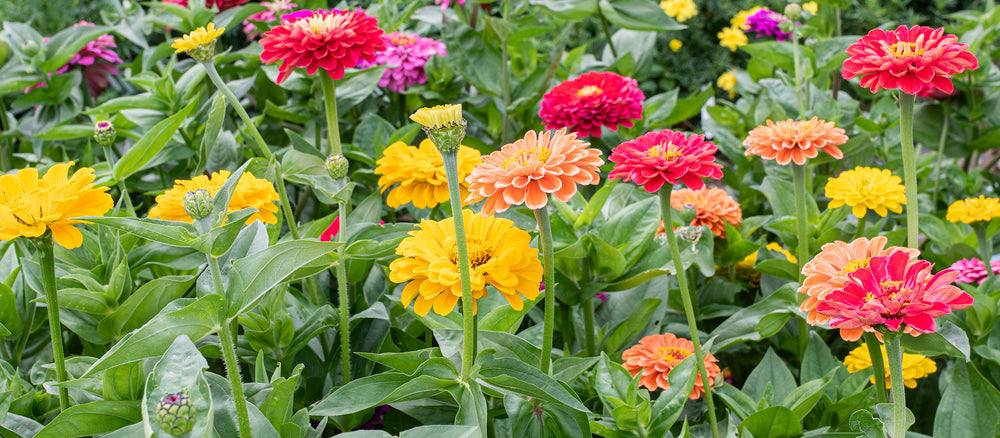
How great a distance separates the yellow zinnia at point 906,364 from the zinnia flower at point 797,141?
312 mm

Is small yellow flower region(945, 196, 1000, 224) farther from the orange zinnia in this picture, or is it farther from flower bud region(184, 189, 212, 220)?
flower bud region(184, 189, 212, 220)

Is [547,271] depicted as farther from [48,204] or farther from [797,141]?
[48,204]

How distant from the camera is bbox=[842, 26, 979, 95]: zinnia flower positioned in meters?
0.83

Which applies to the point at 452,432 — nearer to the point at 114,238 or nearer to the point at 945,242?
the point at 114,238

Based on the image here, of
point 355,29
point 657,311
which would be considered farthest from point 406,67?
point 657,311

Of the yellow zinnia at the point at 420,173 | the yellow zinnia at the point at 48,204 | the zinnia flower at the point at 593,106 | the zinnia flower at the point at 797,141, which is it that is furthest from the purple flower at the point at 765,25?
the yellow zinnia at the point at 48,204

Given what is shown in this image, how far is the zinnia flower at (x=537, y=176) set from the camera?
2.35 ft

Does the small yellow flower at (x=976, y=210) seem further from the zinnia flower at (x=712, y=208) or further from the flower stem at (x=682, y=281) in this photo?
the flower stem at (x=682, y=281)

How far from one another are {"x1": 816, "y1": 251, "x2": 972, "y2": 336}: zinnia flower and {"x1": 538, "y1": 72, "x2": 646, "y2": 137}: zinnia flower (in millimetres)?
→ 745

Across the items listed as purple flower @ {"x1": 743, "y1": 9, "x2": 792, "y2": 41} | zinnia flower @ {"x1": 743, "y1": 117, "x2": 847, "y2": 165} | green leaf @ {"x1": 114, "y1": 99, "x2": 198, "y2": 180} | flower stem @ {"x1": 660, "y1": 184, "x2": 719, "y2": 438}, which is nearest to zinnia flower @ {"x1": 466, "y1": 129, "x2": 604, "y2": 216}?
flower stem @ {"x1": 660, "y1": 184, "x2": 719, "y2": 438}

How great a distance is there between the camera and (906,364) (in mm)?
1062

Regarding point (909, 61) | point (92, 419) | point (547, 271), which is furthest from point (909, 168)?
point (92, 419)

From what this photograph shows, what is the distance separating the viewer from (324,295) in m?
1.16

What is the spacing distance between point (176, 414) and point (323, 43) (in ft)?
2.09
